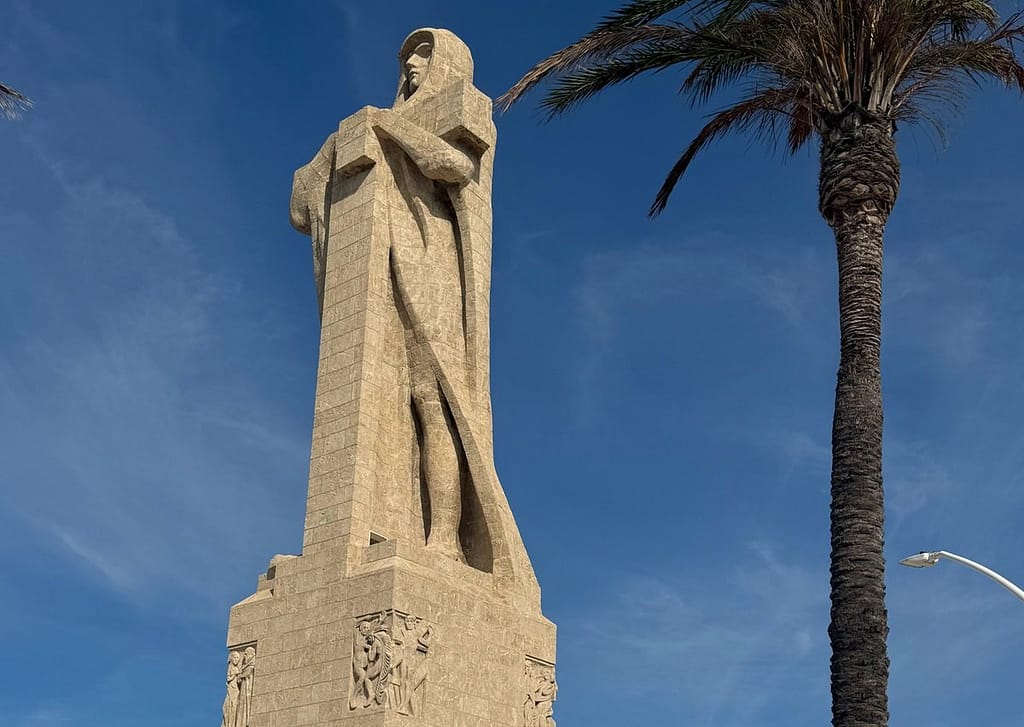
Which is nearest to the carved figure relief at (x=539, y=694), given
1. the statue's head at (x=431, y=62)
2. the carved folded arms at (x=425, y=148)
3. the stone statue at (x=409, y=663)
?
the stone statue at (x=409, y=663)

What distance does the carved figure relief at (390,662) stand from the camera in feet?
35.8

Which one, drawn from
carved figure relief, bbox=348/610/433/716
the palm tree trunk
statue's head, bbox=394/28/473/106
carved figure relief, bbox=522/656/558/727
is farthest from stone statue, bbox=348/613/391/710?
statue's head, bbox=394/28/473/106

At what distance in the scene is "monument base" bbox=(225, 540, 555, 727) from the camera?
11086 millimetres

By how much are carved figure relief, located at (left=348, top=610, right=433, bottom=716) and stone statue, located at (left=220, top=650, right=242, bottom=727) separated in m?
1.59

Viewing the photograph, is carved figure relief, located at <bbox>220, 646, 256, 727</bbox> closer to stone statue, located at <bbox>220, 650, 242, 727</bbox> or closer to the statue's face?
stone statue, located at <bbox>220, 650, 242, 727</bbox>

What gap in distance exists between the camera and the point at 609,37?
43.3 feet

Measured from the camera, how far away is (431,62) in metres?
14.3

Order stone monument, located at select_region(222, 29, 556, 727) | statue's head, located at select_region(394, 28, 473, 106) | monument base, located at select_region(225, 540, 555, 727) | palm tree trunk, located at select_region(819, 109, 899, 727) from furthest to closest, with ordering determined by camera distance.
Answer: statue's head, located at select_region(394, 28, 473, 106), stone monument, located at select_region(222, 29, 556, 727), monument base, located at select_region(225, 540, 555, 727), palm tree trunk, located at select_region(819, 109, 899, 727)

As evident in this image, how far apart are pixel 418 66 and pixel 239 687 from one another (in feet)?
21.8

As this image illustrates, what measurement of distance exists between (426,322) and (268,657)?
133 inches

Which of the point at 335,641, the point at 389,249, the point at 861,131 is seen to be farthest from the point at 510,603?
the point at 861,131

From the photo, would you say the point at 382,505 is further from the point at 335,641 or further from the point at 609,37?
the point at 609,37

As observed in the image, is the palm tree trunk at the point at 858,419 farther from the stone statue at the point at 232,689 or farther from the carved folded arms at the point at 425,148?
the stone statue at the point at 232,689

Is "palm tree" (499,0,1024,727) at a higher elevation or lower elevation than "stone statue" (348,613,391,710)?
higher
